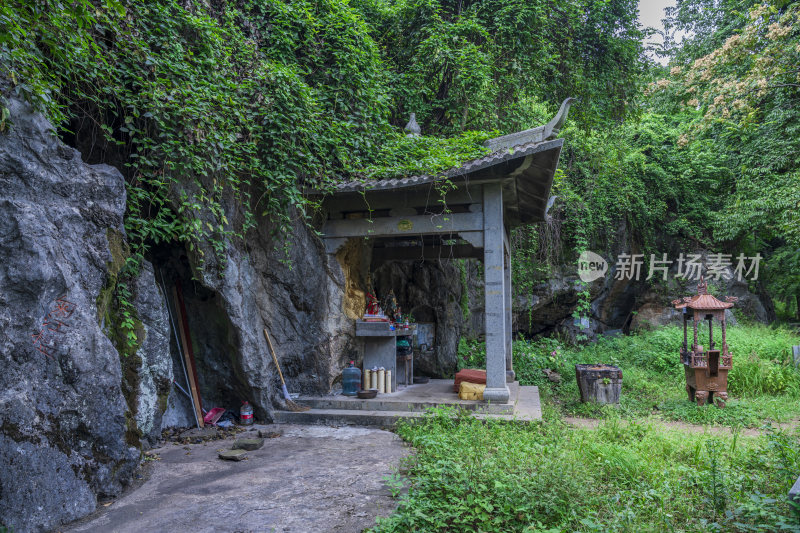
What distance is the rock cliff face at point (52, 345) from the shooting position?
3.37m

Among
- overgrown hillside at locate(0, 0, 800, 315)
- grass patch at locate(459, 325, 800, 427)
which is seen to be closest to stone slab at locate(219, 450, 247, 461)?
overgrown hillside at locate(0, 0, 800, 315)

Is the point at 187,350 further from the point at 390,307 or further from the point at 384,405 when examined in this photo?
the point at 390,307

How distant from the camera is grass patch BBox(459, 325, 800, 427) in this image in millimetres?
8102

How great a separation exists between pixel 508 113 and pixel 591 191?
15.7 ft

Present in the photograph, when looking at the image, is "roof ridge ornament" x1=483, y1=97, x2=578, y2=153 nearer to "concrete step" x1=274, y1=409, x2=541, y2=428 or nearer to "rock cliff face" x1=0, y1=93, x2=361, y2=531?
"concrete step" x1=274, y1=409, x2=541, y2=428

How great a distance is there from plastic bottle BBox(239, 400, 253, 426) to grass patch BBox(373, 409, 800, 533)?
256cm

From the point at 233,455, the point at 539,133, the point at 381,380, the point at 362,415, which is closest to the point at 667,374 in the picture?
the point at 381,380

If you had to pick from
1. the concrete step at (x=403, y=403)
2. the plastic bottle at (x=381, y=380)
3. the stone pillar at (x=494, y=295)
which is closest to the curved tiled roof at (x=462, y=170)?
the stone pillar at (x=494, y=295)

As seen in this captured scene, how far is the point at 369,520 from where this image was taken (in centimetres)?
355

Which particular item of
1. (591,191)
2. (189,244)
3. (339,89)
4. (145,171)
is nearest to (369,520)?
(189,244)

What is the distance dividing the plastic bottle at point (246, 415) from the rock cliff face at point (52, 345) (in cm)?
238

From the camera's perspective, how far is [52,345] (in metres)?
3.69

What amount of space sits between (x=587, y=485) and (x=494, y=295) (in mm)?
3203

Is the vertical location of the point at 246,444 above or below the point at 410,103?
below
